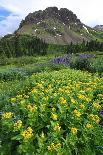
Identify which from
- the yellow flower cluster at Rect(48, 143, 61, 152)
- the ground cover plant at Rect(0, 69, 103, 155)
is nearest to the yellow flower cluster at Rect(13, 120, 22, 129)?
the ground cover plant at Rect(0, 69, 103, 155)

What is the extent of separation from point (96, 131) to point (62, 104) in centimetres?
122

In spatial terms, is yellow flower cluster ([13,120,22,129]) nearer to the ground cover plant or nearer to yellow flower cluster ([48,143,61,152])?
the ground cover plant

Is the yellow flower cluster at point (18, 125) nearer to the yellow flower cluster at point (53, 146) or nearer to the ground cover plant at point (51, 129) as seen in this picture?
the ground cover plant at point (51, 129)

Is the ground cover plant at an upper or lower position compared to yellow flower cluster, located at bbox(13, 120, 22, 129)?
lower

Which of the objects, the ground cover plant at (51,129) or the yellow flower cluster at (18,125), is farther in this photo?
the yellow flower cluster at (18,125)

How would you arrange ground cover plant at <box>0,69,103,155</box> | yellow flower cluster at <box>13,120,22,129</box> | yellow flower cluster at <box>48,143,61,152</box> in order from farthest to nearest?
1. yellow flower cluster at <box>13,120,22,129</box>
2. ground cover plant at <box>0,69,103,155</box>
3. yellow flower cluster at <box>48,143,61,152</box>

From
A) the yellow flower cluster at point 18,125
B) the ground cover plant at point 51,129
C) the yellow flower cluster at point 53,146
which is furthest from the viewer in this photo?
the yellow flower cluster at point 18,125

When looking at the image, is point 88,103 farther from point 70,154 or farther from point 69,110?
point 70,154

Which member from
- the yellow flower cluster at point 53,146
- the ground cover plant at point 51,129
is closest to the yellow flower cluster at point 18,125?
the ground cover plant at point 51,129

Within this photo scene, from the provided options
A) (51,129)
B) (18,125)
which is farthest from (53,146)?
(18,125)

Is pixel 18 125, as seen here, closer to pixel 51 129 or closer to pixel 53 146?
pixel 51 129

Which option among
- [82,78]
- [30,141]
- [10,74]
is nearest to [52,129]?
[30,141]

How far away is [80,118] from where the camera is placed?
27.0ft

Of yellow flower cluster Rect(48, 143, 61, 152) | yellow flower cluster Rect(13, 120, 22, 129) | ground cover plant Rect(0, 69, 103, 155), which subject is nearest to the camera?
yellow flower cluster Rect(48, 143, 61, 152)
